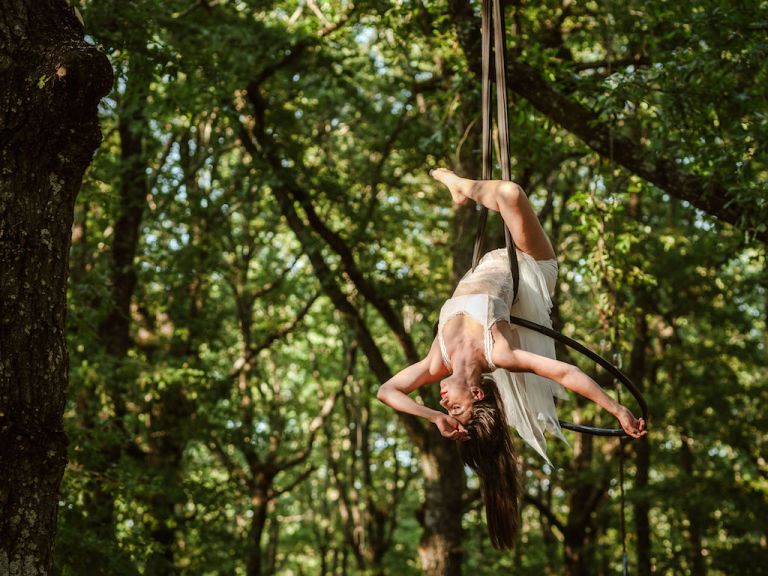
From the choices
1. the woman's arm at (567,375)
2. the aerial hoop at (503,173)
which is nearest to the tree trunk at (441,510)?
the aerial hoop at (503,173)

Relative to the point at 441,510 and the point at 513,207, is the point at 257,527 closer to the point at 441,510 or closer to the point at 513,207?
the point at 441,510

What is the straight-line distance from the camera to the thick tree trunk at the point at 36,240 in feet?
9.33

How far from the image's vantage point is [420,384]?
3.52m

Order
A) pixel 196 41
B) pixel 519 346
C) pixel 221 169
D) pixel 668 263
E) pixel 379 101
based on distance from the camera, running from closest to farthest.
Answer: pixel 519 346 < pixel 196 41 < pixel 668 263 < pixel 379 101 < pixel 221 169

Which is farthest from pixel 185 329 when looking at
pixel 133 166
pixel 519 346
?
pixel 519 346

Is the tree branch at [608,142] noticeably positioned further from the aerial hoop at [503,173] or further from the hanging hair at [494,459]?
the hanging hair at [494,459]

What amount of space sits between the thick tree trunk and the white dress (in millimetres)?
1442

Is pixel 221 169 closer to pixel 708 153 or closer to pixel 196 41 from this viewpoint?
pixel 196 41

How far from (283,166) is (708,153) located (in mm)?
5001

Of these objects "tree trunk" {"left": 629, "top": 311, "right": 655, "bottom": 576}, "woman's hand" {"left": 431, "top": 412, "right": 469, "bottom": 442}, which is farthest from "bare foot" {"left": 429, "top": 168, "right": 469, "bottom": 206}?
"tree trunk" {"left": 629, "top": 311, "right": 655, "bottom": 576}

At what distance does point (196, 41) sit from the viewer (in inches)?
312

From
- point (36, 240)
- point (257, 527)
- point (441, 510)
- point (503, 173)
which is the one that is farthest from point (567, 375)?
point (257, 527)

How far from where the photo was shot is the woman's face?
10.8ft

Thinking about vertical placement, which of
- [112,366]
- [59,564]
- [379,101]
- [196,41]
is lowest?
[59,564]
